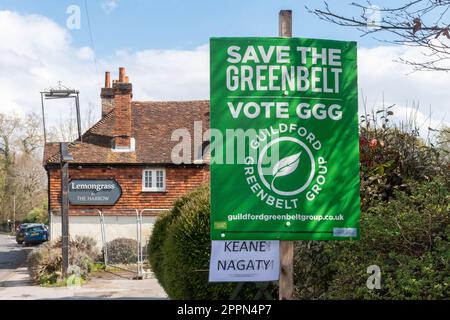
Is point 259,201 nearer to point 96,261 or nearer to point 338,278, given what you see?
point 338,278

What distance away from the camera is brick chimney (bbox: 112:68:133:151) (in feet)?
92.7

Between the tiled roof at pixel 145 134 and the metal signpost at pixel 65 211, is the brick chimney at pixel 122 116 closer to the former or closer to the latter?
the tiled roof at pixel 145 134

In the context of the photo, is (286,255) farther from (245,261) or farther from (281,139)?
(281,139)

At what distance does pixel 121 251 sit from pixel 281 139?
22.2m

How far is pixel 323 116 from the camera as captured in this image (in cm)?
514

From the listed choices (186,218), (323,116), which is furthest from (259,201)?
(186,218)

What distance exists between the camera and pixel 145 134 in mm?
29984

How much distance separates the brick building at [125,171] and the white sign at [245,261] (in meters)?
22.1

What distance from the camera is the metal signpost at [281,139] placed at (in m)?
5.05

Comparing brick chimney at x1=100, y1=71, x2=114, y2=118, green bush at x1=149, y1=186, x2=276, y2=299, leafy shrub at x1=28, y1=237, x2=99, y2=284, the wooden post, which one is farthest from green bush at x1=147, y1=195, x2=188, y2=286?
brick chimney at x1=100, y1=71, x2=114, y2=118

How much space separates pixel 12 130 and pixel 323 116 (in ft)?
240

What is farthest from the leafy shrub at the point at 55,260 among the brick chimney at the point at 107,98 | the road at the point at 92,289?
the brick chimney at the point at 107,98

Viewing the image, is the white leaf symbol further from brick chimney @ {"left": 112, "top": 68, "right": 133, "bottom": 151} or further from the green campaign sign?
brick chimney @ {"left": 112, "top": 68, "right": 133, "bottom": 151}

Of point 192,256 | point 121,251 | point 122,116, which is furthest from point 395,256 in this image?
point 122,116
